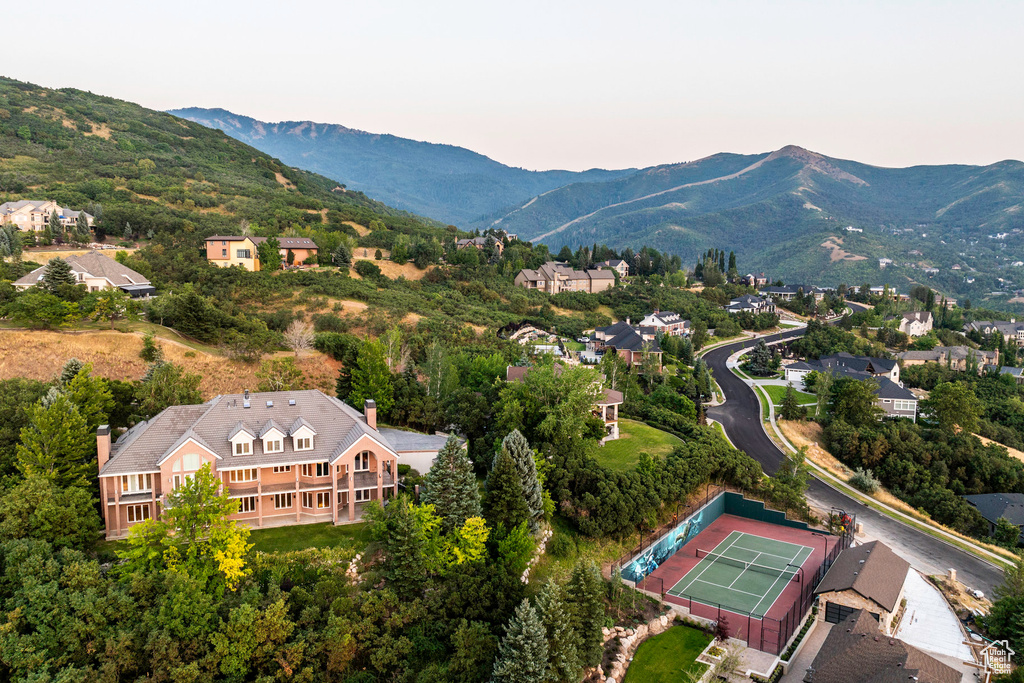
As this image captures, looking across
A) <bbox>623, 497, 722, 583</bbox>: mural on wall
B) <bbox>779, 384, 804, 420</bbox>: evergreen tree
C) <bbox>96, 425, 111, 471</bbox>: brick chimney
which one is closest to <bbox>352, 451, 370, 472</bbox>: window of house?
<bbox>96, 425, 111, 471</bbox>: brick chimney

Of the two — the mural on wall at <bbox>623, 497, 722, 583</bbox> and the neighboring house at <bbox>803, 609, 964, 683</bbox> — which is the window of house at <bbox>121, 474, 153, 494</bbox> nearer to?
the mural on wall at <bbox>623, 497, 722, 583</bbox>

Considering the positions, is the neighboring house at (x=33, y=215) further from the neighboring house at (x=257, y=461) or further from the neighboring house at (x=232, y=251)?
the neighboring house at (x=257, y=461)

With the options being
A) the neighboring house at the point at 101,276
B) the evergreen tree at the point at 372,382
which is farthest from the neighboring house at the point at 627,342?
the neighboring house at the point at 101,276

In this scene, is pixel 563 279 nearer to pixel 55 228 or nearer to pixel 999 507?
pixel 999 507

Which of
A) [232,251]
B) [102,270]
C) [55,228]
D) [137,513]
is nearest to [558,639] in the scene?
[137,513]

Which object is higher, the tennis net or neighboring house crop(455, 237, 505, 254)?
neighboring house crop(455, 237, 505, 254)

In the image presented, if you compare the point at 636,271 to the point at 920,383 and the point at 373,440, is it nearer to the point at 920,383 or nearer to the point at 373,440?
the point at 920,383

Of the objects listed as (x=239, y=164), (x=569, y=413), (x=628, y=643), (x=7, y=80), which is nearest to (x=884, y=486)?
(x=569, y=413)
